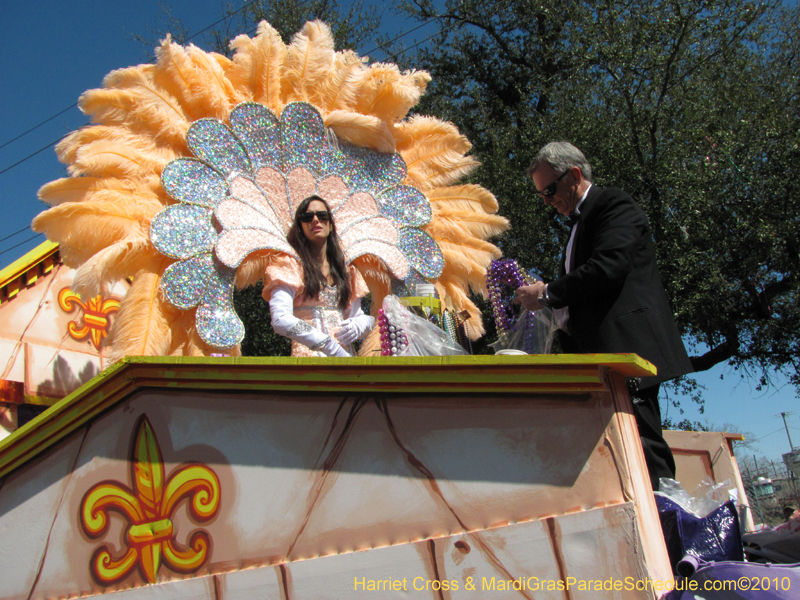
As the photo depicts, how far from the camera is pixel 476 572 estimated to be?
1693 mm

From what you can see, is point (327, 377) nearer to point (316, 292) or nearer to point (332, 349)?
point (332, 349)

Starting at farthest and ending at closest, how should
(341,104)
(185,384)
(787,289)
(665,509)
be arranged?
(787,289)
(341,104)
(185,384)
(665,509)

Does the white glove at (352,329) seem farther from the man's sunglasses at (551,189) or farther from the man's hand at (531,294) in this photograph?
the man's sunglasses at (551,189)

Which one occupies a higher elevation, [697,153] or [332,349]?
[697,153]

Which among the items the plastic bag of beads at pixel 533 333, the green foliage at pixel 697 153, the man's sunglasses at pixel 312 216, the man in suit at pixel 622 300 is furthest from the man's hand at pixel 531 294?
the green foliage at pixel 697 153

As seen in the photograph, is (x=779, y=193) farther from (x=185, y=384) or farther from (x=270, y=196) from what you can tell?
(x=185, y=384)

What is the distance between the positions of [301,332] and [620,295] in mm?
1490

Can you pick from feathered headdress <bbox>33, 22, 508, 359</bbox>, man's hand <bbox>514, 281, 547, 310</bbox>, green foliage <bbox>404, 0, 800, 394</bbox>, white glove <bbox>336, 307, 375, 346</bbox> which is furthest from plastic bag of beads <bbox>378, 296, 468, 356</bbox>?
green foliage <bbox>404, 0, 800, 394</bbox>

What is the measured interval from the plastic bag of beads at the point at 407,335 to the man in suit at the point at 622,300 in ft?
1.33

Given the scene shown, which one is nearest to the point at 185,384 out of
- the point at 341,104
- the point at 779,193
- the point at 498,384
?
the point at 498,384

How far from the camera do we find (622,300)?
231 centimetres

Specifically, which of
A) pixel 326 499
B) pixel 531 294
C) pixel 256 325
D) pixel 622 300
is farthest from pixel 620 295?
Result: pixel 256 325

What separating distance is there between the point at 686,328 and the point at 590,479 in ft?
20.9

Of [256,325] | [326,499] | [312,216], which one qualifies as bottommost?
[326,499]
